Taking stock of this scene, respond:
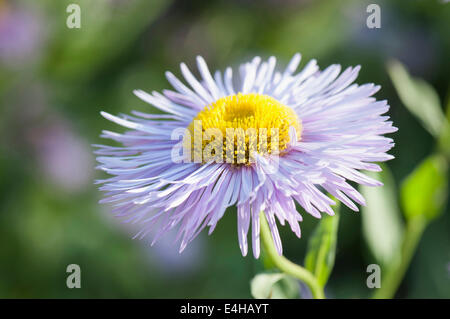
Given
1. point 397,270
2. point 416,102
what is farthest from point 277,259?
point 416,102

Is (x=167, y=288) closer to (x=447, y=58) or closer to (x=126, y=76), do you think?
(x=126, y=76)

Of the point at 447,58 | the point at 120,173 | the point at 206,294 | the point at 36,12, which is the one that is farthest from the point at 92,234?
the point at 447,58

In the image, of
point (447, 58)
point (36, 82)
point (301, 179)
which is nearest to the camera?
point (301, 179)

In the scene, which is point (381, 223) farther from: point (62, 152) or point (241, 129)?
point (62, 152)

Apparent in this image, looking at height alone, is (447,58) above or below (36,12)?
below

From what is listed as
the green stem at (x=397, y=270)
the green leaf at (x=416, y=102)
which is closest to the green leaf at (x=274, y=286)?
the green stem at (x=397, y=270)

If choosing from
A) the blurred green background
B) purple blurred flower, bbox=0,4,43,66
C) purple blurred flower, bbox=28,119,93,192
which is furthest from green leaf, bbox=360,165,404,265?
purple blurred flower, bbox=0,4,43,66
